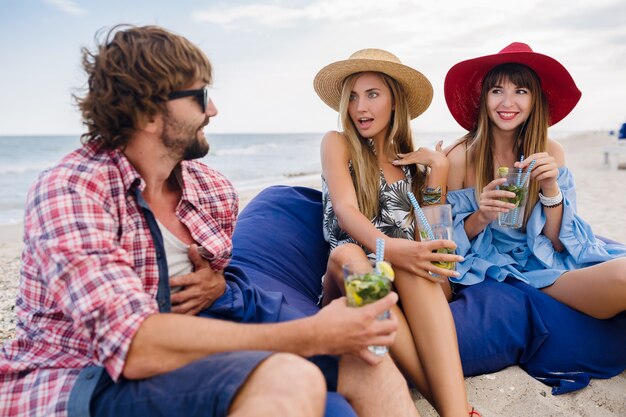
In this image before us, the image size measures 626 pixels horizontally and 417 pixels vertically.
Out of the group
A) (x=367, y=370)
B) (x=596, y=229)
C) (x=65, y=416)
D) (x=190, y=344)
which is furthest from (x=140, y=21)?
(x=596, y=229)

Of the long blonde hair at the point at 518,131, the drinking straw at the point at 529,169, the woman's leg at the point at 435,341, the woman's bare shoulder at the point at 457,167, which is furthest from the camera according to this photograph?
the woman's bare shoulder at the point at 457,167

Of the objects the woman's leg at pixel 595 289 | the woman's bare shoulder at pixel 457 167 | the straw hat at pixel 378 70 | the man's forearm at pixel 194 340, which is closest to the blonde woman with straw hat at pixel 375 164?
the straw hat at pixel 378 70

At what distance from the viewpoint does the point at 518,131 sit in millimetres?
3234

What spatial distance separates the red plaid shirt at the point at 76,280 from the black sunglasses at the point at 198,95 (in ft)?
0.98

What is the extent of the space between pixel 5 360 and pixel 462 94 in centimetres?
304

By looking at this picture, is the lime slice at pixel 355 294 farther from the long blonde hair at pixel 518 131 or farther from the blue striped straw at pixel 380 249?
the long blonde hair at pixel 518 131

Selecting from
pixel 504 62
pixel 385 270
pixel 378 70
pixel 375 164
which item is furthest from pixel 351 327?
pixel 504 62

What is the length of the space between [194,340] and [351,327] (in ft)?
1.57

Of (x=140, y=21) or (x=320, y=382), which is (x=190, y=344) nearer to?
(x=320, y=382)

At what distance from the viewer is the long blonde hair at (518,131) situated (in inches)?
120

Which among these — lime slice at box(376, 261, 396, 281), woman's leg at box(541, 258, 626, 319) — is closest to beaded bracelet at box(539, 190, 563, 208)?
woman's leg at box(541, 258, 626, 319)

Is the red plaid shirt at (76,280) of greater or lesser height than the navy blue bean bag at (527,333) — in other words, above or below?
above

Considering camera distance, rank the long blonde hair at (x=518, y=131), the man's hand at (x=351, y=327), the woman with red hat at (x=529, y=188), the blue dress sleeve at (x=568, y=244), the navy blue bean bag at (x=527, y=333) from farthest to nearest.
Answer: the long blonde hair at (x=518, y=131), the blue dress sleeve at (x=568, y=244), the woman with red hat at (x=529, y=188), the navy blue bean bag at (x=527, y=333), the man's hand at (x=351, y=327)

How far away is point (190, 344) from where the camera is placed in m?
1.43
